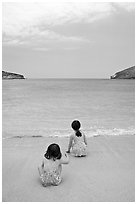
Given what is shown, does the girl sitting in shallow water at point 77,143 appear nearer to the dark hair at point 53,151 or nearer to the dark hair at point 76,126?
the dark hair at point 76,126

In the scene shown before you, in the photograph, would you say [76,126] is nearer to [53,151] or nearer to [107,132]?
[53,151]

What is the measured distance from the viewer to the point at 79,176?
387cm

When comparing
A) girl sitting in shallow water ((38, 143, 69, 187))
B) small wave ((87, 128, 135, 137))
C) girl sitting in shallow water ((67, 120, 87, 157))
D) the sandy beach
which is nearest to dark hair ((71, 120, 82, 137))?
girl sitting in shallow water ((67, 120, 87, 157))

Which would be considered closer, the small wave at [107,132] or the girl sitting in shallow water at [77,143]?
the girl sitting in shallow water at [77,143]

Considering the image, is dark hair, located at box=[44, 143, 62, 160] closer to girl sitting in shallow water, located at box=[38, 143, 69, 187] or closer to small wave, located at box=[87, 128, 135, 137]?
girl sitting in shallow water, located at box=[38, 143, 69, 187]

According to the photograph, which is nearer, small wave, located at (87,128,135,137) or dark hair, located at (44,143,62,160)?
dark hair, located at (44,143,62,160)

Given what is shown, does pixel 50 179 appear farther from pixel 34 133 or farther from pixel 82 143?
pixel 34 133

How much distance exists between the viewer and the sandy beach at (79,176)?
10.7 ft

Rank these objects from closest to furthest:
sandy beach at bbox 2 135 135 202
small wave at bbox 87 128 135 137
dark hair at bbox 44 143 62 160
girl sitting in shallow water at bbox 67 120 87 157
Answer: sandy beach at bbox 2 135 135 202 < dark hair at bbox 44 143 62 160 < girl sitting in shallow water at bbox 67 120 87 157 < small wave at bbox 87 128 135 137

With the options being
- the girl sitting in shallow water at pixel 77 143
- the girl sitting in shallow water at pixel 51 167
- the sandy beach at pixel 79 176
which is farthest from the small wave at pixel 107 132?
the girl sitting in shallow water at pixel 51 167

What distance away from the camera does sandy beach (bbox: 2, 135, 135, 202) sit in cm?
326

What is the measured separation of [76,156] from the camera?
186 inches

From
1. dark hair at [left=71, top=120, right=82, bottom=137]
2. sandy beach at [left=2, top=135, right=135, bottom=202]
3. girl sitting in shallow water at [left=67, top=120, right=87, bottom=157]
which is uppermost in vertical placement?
dark hair at [left=71, top=120, right=82, bottom=137]

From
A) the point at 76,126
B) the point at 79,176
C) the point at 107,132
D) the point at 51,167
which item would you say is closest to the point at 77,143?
the point at 76,126
